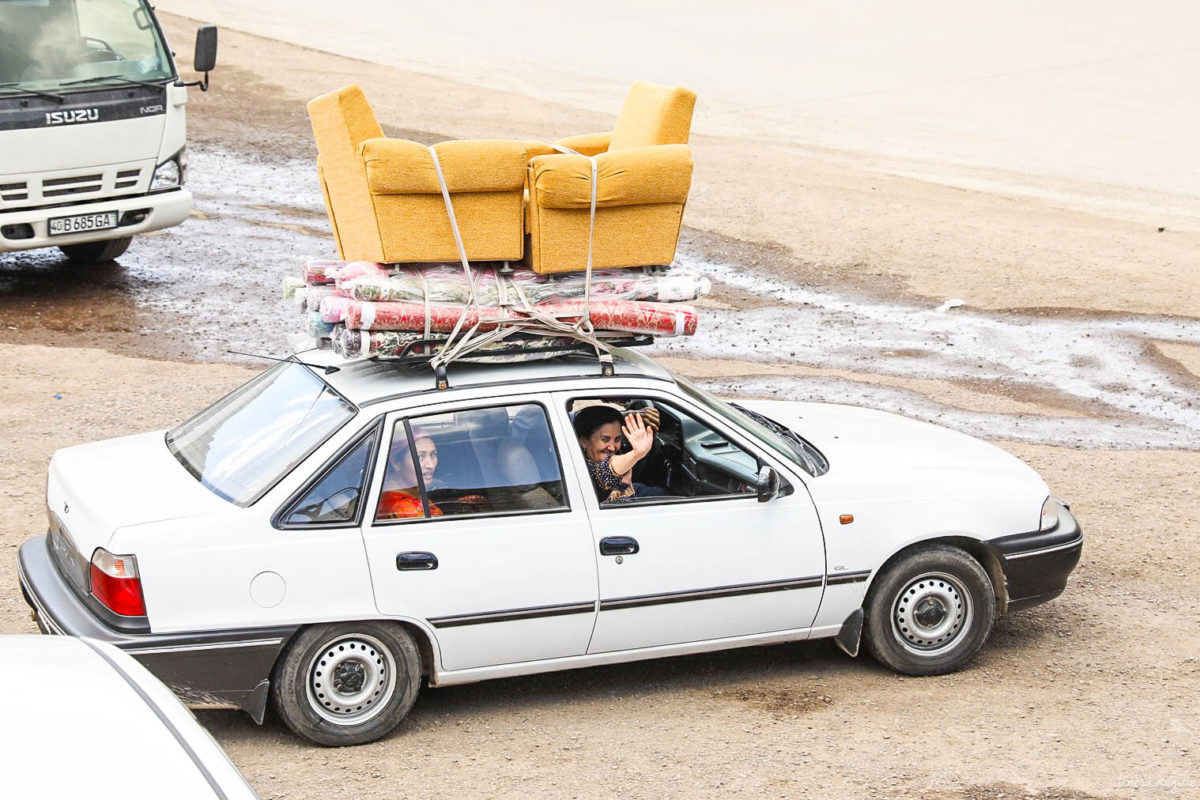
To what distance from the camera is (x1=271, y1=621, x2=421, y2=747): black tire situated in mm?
5621

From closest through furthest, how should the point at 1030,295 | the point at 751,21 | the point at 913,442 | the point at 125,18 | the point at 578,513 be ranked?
the point at 578,513, the point at 913,442, the point at 125,18, the point at 1030,295, the point at 751,21

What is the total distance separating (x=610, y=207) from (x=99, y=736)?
10.6 ft

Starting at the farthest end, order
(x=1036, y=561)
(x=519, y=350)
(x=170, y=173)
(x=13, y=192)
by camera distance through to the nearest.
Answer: (x=170, y=173)
(x=13, y=192)
(x=1036, y=561)
(x=519, y=350)

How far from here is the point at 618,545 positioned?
589 cm

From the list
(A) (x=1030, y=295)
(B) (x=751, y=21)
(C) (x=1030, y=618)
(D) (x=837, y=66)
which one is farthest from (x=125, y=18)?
(B) (x=751, y=21)

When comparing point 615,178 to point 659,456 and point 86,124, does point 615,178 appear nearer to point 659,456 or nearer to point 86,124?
point 659,456

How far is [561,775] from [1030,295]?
958 cm

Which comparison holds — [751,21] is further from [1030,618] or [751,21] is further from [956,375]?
[1030,618]

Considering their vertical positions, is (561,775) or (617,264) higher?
(617,264)

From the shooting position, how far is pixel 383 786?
5.49m

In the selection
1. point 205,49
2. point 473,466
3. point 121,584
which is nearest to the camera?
point 121,584

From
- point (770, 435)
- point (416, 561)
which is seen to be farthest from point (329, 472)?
point (770, 435)

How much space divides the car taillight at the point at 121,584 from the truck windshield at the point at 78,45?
769cm

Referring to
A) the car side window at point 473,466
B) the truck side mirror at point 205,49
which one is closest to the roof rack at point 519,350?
the car side window at point 473,466
